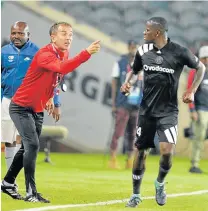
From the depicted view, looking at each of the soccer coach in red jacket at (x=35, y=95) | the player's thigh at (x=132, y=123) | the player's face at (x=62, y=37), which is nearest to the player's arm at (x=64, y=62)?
the soccer coach in red jacket at (x=35, y=95)

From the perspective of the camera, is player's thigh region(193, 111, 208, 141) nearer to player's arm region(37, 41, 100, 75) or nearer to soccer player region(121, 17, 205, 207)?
soccer player region(121, 17, 205, 207)

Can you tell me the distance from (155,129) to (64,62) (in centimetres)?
118

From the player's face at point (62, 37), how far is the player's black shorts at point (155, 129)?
3.31ft

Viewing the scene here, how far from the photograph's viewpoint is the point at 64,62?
7621 millimetres

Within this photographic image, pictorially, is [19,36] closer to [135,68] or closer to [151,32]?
[135,68]

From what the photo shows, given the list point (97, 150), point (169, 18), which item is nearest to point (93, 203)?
point (97, 150)

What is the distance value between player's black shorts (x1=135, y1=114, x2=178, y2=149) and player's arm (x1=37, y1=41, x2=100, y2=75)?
3.26 feet

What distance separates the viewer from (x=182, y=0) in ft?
65.7

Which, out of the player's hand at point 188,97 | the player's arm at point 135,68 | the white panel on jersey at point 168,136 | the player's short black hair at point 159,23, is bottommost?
the white panel on jersey at point 168,136

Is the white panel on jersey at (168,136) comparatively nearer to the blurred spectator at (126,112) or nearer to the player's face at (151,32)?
the player's face at (151,32)

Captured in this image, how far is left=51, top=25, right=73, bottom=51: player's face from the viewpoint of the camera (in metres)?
7.92

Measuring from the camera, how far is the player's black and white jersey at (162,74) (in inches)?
316

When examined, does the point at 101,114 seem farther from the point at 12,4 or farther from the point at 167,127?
the point at 167,127

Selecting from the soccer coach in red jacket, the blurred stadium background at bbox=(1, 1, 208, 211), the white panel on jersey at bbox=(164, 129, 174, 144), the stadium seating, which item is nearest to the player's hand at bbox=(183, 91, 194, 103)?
the white panel on jersey at bbox=(164, 129, 174, 144)
